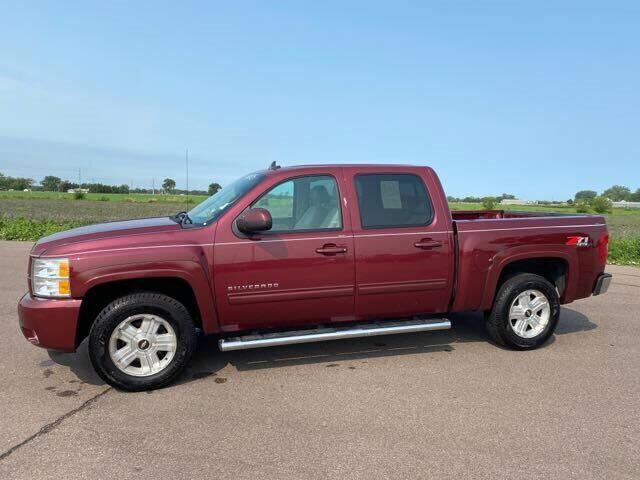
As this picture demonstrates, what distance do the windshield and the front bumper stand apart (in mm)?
1269

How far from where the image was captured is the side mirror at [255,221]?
402 centimetres

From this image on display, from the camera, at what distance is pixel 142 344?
4.07m

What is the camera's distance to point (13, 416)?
3574 mm

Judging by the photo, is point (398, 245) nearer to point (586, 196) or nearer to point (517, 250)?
point (517, 250)

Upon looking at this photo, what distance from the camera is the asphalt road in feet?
9.75

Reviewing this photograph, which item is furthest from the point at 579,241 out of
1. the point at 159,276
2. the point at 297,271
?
the point at 159,276

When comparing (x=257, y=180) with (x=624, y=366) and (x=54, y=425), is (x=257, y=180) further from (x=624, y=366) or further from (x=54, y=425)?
(x=624, y=366)

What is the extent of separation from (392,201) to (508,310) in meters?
1.67

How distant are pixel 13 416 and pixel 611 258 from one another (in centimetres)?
1304

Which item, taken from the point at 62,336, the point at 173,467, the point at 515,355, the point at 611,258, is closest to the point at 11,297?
the point at 62,336

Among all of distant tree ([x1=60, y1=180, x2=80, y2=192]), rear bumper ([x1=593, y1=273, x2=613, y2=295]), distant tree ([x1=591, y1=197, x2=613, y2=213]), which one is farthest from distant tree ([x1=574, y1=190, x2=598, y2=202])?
distant tree ([x1=60, y1=180, x2=80, y2=192])

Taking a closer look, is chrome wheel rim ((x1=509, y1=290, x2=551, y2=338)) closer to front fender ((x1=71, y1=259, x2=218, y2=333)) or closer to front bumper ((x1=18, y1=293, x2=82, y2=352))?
front fender ((x1=71, y1=259, x2=218, y2=333))

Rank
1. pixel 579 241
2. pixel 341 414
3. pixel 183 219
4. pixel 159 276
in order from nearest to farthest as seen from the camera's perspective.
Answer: pixel 341 414
pixel 159 276
pixel 183 219
pixel 579 241

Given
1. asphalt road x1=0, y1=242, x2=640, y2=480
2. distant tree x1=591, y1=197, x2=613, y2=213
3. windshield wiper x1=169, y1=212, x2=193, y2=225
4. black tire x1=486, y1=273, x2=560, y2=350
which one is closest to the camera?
asphalt road x1=0, y1=242, x2=640, y2=480
